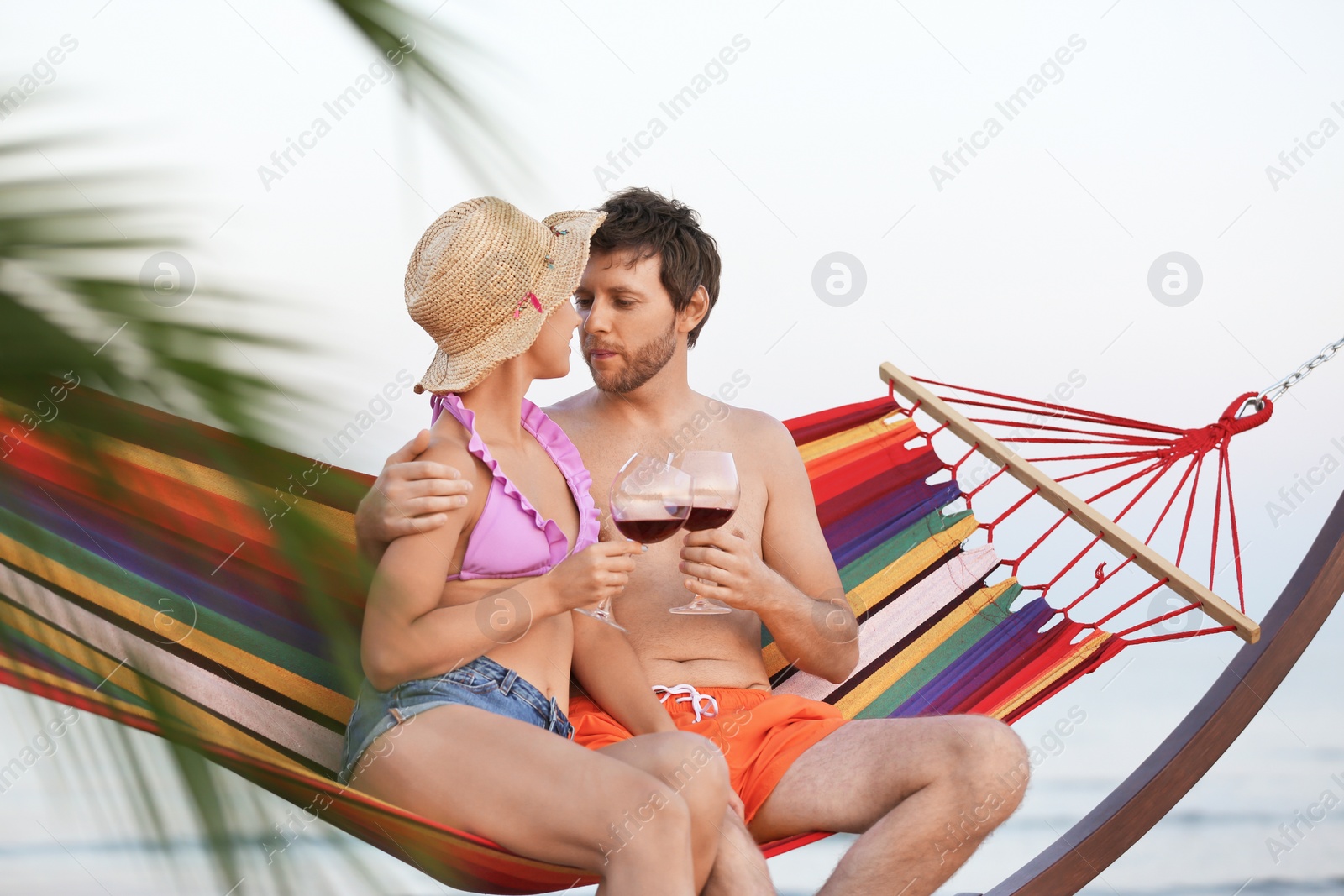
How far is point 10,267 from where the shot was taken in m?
0.36

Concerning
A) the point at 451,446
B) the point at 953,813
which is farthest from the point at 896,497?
the point at 451,446

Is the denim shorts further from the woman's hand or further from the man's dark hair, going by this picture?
the man's dark hair

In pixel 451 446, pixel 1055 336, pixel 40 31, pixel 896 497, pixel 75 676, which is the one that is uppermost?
pixel 40 31

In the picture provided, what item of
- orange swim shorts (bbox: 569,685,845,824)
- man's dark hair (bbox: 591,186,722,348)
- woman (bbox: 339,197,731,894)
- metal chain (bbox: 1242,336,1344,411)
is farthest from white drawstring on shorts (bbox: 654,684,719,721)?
metal chain (bbox: 1242,336,1344,411)

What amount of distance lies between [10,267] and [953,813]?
1.59 m

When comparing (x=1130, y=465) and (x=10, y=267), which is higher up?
(x=10, y=267)

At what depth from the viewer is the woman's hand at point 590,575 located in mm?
1478

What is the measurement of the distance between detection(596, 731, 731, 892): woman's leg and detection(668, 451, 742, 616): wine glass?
37 centimetres

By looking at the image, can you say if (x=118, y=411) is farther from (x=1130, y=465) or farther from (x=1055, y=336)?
(x=1055, y=336)

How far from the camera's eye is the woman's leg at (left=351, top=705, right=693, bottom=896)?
1364mm

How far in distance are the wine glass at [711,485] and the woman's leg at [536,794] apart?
0.43 meters

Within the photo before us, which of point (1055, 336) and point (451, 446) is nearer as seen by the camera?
point (451, 446)

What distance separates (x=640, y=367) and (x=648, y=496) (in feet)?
1.82

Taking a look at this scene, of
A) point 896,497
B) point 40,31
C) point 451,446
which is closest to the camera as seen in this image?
point 40,31
